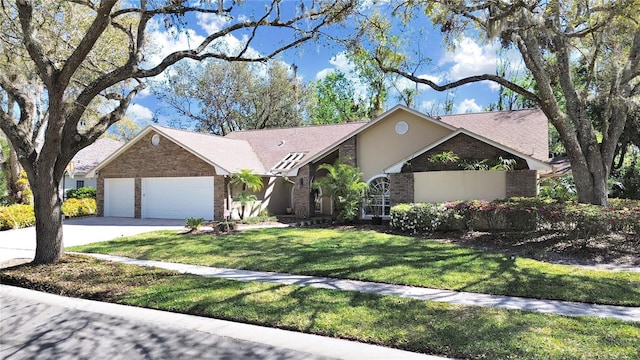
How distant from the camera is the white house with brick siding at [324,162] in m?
16.9

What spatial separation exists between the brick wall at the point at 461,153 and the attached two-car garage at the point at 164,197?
375 inches

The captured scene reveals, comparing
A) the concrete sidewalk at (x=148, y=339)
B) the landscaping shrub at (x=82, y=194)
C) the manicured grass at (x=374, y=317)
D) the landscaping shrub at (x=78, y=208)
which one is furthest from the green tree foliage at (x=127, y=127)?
the concrete sidewalk at (x=148, y=339)

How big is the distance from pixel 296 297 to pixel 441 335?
2.51 meters

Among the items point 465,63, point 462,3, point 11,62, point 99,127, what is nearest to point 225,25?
point 99,127

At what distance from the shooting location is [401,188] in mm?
17891

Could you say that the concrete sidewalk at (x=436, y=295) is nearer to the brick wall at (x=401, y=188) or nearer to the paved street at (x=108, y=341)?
the paved street at (x=108, y=341)

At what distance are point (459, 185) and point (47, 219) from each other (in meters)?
13.8

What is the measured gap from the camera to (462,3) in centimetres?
1212

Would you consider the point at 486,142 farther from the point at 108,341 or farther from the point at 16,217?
the point at 16,217

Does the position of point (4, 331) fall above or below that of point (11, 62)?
below

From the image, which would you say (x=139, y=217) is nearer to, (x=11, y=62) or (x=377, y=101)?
(x=11, y=62)

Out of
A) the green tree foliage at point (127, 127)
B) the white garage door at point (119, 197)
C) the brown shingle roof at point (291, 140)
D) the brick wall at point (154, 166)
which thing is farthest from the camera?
Answer: the green tree foliage at point (127, 127)

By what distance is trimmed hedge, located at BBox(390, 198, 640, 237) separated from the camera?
10781 mm

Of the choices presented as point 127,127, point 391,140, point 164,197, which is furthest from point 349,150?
point 127,127
